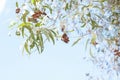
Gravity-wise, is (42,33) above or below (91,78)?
above

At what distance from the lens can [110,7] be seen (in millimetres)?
3199

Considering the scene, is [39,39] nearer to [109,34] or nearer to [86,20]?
[86,20]

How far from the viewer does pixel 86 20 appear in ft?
8.41

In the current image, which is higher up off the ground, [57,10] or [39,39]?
[57,10]

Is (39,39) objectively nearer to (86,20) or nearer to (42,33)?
(42,33)

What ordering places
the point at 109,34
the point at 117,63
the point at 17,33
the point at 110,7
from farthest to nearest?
1. the point at 117,63
2. the point at 109,34
3. the point at 110,7
4. the point at 17,33

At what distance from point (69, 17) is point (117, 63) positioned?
5.95ft

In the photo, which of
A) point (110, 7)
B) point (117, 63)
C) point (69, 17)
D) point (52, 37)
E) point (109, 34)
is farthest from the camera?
point (117, 63)

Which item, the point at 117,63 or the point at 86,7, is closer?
the point at 86,7

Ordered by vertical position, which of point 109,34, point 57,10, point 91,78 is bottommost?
point 91,78

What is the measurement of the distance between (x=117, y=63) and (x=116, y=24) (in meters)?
1.08

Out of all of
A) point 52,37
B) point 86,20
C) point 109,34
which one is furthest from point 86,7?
point 109,34

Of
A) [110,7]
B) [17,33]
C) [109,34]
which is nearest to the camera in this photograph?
[17,33]

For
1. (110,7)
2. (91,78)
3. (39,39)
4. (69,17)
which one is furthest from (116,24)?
(91,78)
